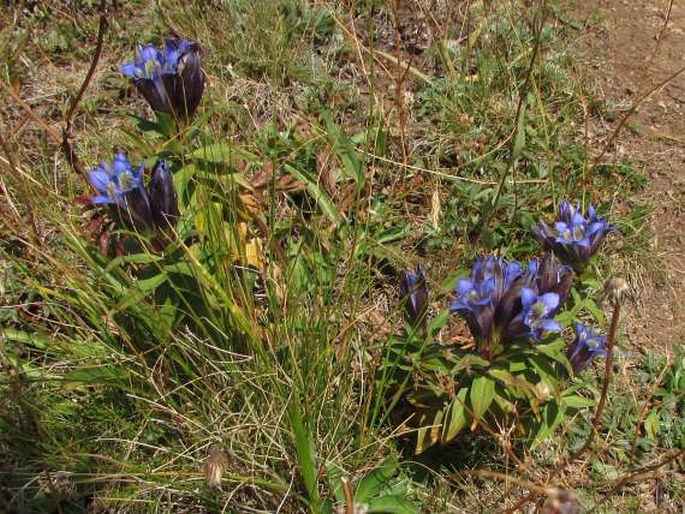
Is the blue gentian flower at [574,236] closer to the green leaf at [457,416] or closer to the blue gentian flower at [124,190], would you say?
the green leaf at [457,416]

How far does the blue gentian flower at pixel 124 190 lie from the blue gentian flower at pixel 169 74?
0.77ft

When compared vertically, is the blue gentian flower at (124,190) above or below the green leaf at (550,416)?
above

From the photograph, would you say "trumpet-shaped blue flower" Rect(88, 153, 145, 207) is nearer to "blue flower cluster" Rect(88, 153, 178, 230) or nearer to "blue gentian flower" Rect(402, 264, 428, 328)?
"blue flower cluster" Rect(88, 153, 178, 230)

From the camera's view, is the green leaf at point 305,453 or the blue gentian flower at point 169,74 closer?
the green leaf at point 305,453

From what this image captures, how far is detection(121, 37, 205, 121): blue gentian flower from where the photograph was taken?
211 cm

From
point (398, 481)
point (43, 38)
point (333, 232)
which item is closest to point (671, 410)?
point (398, 481)

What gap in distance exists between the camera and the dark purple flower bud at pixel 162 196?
1960 millimetres

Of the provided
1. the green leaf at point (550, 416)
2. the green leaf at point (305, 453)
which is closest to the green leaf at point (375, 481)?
the green leaf at point (305, 453)

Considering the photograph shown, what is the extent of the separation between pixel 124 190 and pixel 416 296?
797mm

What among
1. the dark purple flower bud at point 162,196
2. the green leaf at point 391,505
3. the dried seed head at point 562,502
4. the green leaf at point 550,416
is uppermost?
the dark purple flower bud at point 162,196

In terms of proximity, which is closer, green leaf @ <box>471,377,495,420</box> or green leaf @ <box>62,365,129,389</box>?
green leaf @ <box>471,377,495,420</box>

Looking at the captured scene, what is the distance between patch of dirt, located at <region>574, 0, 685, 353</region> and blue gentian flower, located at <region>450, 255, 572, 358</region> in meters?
0.87

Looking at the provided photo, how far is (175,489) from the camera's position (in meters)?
1.99

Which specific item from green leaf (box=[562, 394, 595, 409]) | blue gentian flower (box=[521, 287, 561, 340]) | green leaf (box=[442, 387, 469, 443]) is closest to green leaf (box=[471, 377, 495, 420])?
green leaf (box=[442, 387, 469, 443])
